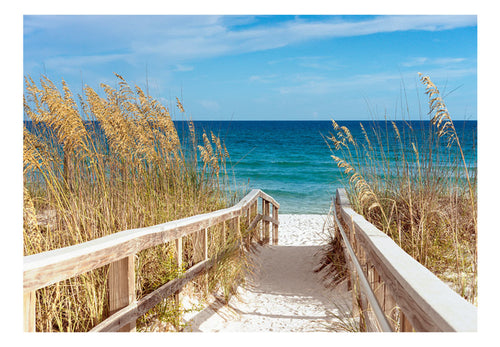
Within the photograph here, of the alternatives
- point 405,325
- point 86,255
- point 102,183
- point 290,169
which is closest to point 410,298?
point 405,325

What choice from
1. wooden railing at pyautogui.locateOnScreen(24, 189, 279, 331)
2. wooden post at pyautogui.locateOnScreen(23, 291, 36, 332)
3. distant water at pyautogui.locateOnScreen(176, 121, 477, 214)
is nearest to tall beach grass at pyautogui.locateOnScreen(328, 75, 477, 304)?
wooden railing at pyautogui.locateOnScreen(24, 189, 279, 331)

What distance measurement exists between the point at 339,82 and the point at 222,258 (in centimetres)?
1545

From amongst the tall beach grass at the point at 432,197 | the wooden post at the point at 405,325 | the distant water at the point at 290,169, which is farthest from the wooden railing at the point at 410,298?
the distant water at the point at 290,169

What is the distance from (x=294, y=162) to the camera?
15.5 metres

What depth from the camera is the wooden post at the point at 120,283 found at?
1783 mm

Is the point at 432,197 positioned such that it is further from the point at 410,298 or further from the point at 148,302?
the point at 148,302

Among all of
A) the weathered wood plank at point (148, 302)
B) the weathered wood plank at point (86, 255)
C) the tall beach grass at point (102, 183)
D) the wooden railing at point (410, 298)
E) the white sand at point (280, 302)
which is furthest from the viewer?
the white sand at point (280, 302)

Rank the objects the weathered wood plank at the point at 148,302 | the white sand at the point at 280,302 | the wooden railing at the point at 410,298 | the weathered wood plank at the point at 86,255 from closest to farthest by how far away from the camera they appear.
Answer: the wooden railing at the point at 410,298, the weathered wood plank at the point at 86,255, the weathered wood plank at the point at 148,302, the white sand at the point at 280,302

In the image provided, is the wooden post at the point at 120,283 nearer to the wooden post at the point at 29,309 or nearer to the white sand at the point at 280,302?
the wooden post at the point at 29,309

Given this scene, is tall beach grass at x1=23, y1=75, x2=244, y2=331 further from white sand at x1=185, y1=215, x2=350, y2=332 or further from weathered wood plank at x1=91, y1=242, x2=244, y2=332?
white sand at x1=185, y1=215, x2=350, y2=332

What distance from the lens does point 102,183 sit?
2.44 meters

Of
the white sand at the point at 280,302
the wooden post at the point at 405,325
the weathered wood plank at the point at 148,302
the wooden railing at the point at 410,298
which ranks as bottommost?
the white sand at the point at 280,302

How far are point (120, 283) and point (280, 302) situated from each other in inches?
58.4
